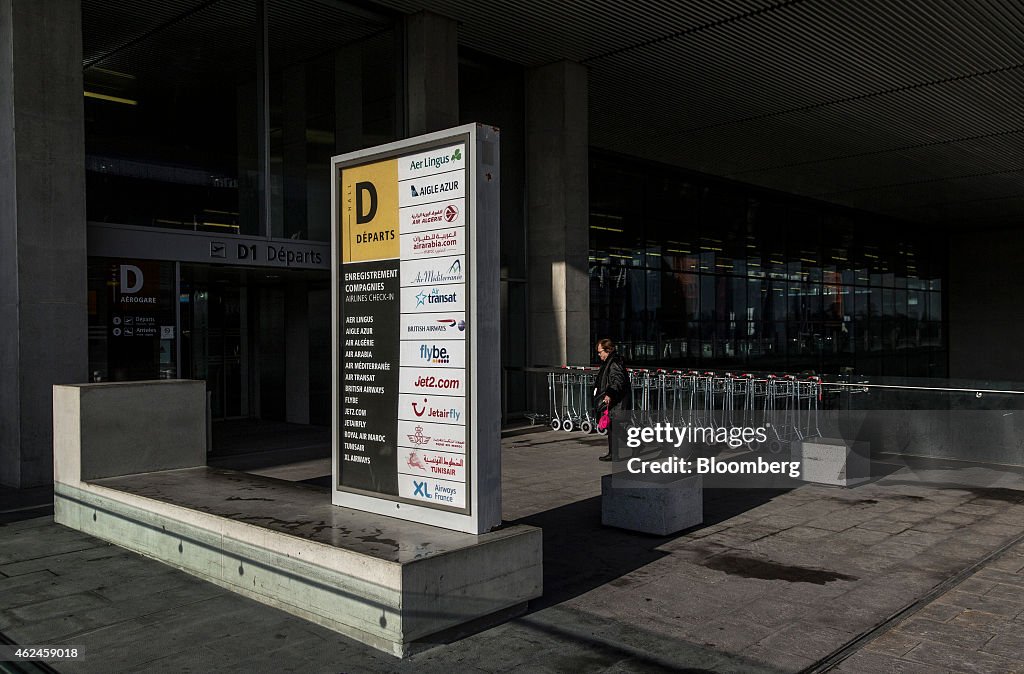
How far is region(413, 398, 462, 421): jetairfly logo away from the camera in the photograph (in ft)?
20.0

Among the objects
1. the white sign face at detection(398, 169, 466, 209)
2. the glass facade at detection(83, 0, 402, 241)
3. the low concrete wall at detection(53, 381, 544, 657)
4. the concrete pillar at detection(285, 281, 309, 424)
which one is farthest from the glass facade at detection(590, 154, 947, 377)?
the white sign face at detection(398, 169, 466, 209)

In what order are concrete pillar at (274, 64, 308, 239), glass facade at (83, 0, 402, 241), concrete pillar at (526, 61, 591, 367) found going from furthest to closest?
concrete pillar at (526, 61, 591, 367) → concrete pillar at (274, 64, 308, 239) → glass facade at (83, 0, 402, 241)

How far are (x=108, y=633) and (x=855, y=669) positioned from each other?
4.75m

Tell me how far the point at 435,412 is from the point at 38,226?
26.3 ft

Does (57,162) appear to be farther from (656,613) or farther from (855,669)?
(855,669)

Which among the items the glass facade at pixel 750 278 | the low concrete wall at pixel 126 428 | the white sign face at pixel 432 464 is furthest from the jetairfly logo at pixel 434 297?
the glass facade at pixel 750 278

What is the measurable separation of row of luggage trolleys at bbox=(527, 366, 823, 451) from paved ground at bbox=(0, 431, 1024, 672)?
4145 millimetres

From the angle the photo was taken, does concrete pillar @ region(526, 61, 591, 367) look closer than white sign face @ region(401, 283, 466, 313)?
No

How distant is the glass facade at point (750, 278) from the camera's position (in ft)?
84.3

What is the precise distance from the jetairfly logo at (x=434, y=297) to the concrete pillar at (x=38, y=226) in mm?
7526

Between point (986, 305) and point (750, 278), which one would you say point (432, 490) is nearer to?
point (750, 278)

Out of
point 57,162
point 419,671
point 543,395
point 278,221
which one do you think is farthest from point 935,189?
point 419,671

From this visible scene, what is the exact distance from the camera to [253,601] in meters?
6.20

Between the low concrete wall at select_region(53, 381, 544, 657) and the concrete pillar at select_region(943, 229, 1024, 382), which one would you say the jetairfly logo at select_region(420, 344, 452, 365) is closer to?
the low concrete wall at select_region(53, 381, 544, 657)
